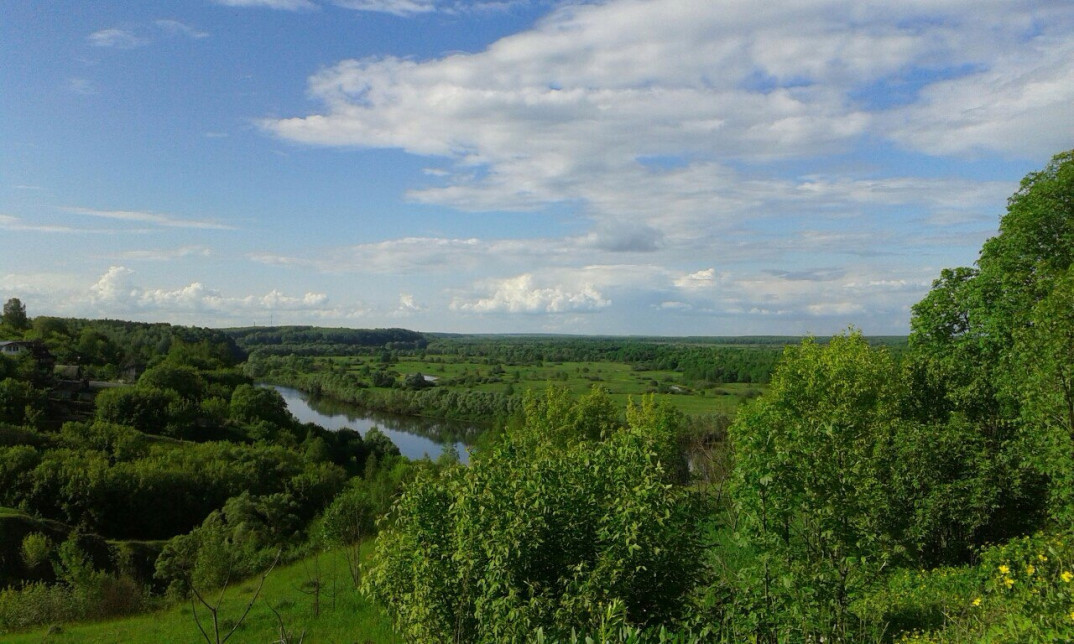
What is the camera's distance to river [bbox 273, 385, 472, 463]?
75500 millimetres

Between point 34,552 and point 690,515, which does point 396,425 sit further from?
point 690,515

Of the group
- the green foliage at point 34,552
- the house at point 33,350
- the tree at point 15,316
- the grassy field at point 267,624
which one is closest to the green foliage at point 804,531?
the grassy field at point 267,624

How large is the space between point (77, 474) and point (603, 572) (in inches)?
1654

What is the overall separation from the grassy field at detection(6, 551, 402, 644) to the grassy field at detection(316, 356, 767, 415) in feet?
139

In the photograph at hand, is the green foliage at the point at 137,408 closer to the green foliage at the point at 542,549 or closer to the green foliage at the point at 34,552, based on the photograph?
the green foliage at the point at 34,552

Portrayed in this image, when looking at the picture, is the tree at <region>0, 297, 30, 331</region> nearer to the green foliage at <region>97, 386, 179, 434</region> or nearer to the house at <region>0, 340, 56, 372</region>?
the house at <region>0, 340, 56, 372</region>

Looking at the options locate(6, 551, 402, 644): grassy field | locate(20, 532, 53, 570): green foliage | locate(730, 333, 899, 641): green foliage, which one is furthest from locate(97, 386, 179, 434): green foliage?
locate(730, 333, 899, 641): green foliage

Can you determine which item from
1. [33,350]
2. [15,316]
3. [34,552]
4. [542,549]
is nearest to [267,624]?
[34,552]

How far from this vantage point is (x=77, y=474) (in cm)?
3722

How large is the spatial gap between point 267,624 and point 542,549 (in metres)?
15.4

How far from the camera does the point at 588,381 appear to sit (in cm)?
10250

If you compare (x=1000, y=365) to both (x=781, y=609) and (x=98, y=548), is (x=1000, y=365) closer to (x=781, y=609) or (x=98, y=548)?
(x=781, y=609)

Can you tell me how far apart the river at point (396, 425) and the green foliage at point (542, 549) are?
59624mm

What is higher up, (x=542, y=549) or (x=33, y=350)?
(x=542, y=549)
